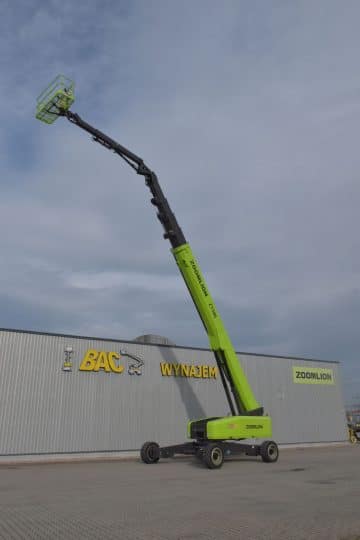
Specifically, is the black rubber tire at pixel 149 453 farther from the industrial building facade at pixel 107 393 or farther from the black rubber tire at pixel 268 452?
the black rubber tire at pixel 268 452

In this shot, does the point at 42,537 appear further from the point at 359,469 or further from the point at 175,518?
the point at 359,469

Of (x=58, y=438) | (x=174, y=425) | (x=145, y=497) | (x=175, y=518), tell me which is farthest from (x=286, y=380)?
(x=175, y=518)

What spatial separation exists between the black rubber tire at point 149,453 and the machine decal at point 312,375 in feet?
55.8

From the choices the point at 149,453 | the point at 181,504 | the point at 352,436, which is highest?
the point at 352,436

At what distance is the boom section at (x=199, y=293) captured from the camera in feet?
67.5

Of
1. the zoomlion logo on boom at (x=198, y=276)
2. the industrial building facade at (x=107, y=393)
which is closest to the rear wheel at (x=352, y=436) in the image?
the industrial building facade at (x=107, y=393)

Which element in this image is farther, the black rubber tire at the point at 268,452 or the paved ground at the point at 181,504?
the black rubber tire at the point at 268,452

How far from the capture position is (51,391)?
23.2 m

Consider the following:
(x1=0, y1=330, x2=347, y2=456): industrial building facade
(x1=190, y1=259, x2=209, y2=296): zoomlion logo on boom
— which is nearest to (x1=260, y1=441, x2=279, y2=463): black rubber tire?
(x1=190, y1=259, x2=209, y2=296): zoomlion logo on boom

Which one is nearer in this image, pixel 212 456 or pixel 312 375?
pixel 212 456

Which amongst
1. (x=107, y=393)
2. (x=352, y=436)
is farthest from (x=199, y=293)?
(x=352, y=436)

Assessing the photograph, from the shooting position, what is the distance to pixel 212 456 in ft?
59.4

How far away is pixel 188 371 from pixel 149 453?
838 centimetres

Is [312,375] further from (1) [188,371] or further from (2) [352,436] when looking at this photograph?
(1) [188,371]
